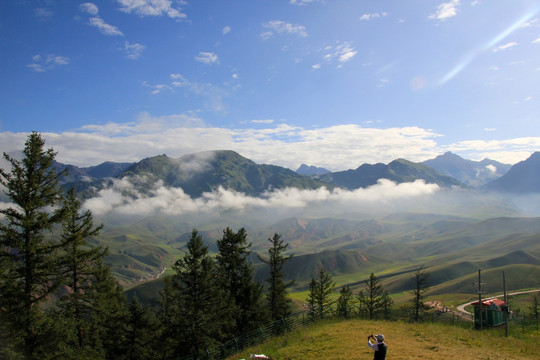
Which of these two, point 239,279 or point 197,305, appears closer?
point 197,305

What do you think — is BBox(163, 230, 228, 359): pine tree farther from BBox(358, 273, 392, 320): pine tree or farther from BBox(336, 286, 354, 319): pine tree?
BBox(358, 273, 392, 320): pine tree

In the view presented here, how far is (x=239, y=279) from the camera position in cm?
4372

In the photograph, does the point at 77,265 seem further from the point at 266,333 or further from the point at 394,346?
the point at 394,346

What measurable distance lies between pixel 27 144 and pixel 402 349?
27.6m

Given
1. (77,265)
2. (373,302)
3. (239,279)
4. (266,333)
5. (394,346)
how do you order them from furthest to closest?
(373,302), (239,279), (266,333), (77,265), (394,346)

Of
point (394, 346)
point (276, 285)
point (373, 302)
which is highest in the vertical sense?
point (394, 346)

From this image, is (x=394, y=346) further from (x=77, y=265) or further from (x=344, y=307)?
(x=344, y=307)

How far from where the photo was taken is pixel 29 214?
781 inches

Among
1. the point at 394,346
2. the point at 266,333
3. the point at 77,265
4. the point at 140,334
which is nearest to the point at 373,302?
the point at 266,333

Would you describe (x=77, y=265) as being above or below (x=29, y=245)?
below

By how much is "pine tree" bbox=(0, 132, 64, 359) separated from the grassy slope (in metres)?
13.3

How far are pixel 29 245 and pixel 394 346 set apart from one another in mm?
24446

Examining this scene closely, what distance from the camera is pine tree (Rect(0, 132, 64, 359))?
19.3m

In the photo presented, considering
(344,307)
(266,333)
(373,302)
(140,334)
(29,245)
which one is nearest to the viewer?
(29,245)
